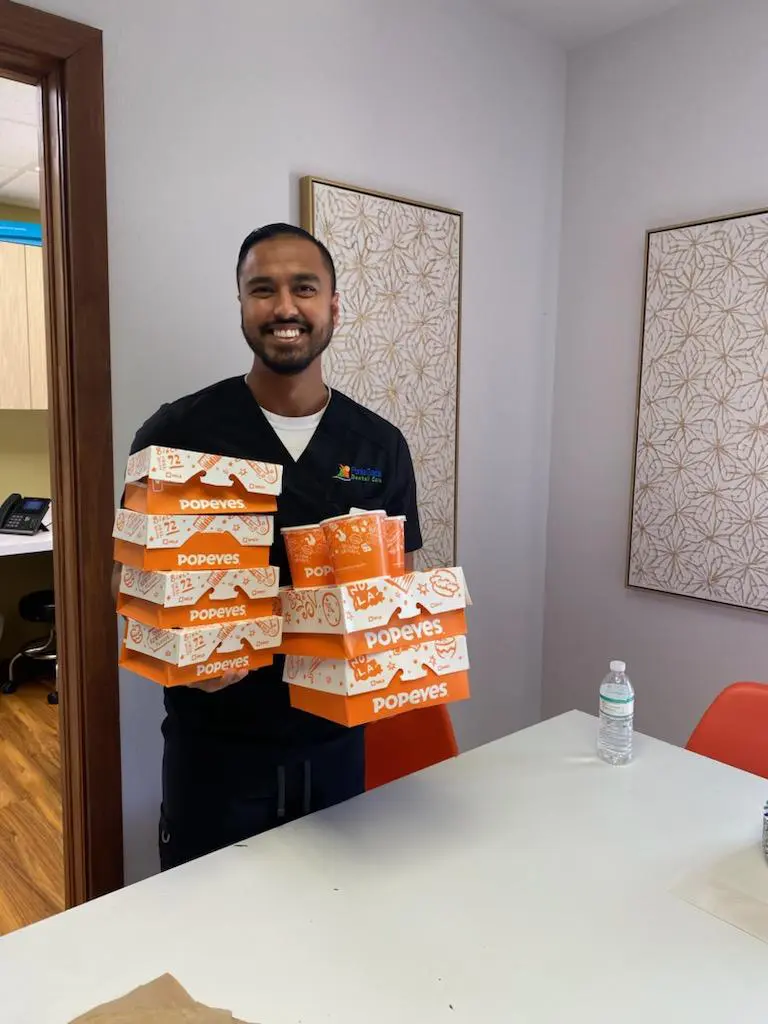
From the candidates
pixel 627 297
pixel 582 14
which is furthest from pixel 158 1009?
pixel 582 14

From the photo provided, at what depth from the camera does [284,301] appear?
59.0 inches

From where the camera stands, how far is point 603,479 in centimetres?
276

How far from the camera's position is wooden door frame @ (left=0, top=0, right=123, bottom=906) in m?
1.60

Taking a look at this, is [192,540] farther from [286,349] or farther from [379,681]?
[286,349]

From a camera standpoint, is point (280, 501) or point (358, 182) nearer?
point (280, 501)

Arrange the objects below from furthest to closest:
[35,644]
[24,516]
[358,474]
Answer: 1. [35,644]
2. [24,516]
3. [358,474]

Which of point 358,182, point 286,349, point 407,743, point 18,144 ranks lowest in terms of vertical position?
point 407,743

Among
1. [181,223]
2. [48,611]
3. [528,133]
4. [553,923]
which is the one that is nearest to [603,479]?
[528,133]

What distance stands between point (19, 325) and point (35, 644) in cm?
178

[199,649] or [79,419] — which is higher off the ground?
[79,419]

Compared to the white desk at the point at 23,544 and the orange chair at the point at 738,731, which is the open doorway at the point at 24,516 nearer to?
the white desk at the point at 23,544

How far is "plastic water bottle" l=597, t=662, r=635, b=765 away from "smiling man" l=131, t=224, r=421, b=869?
520 millimetres

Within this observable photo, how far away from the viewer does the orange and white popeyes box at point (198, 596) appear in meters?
1.16

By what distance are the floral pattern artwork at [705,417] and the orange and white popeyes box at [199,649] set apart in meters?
1.73
